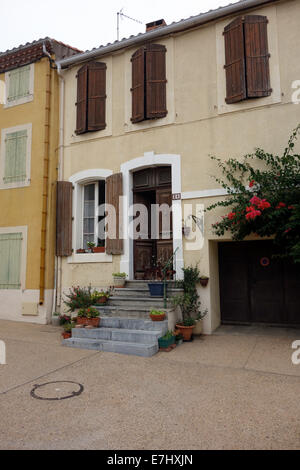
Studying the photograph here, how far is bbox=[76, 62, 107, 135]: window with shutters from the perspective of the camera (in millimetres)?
8383

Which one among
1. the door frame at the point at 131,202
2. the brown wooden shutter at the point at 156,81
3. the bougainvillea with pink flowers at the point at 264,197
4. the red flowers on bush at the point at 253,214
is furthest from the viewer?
the brown wooden shutter at the point at 156,81

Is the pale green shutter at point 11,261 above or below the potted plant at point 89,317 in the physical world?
above

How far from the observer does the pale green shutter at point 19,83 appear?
9.09m

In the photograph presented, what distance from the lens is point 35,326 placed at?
25.5ft

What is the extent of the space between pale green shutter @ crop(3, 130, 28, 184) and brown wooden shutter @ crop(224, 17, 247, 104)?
5321 millimetres

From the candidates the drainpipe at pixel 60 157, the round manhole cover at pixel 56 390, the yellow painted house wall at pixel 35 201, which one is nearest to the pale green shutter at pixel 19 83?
the yellow painted house wall at pixel 35 201

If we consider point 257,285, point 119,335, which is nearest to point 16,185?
point 119,335

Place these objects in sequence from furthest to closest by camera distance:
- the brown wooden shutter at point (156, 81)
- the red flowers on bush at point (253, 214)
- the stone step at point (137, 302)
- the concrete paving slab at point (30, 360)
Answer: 1. the brown wooden shutter at point (156, 81)
2. the stone step at point (137, 302)
3. the red flowers on bush at point (253, 214)
4. the concrete paving slab at point (30, 360)

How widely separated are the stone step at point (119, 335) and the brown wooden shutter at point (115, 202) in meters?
2.17

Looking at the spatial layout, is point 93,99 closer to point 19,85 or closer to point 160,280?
point 19,85

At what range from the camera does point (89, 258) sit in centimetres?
809

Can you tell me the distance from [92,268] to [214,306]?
299 cm

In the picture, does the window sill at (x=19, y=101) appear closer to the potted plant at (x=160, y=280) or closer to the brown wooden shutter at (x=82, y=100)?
the brown wooden shutter at (x=82, y=100)

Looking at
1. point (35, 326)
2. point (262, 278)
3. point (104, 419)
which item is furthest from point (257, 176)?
point (35, 326)
